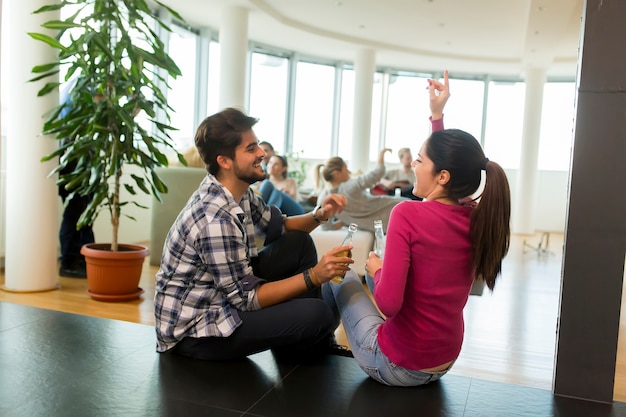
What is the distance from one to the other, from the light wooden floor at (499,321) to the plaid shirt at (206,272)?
1017 mm

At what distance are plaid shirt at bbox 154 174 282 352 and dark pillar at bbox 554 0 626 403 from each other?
1.21m

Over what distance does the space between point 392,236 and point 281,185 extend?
3.86 meters

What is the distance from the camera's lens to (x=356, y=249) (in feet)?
15.8

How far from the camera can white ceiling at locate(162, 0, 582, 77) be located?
7148mm

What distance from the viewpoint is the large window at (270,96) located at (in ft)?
31.9

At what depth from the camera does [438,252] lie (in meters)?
1.90

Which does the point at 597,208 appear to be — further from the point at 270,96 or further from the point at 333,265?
the point at 270,96

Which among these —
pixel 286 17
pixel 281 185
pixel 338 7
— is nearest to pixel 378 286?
pixel 281 185

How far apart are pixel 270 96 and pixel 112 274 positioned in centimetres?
672

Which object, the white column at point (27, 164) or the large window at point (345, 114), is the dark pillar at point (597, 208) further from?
the large window at point (345, 114)

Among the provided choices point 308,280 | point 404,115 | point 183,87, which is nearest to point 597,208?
point 308,280

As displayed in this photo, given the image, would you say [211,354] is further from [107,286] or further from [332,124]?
[332,124]

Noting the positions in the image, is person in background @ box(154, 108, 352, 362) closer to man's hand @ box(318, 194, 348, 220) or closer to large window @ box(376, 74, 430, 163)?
man's hand @ box(318, 194, 348, 220)

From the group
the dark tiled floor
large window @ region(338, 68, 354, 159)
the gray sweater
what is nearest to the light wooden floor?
the dark tiled floor
